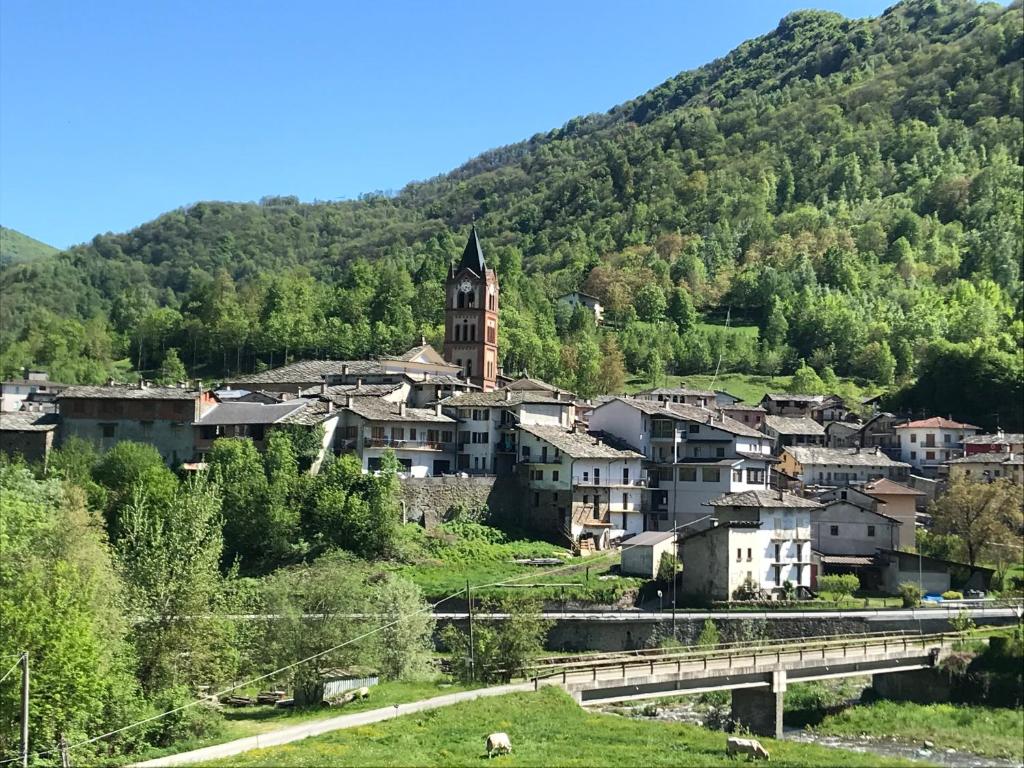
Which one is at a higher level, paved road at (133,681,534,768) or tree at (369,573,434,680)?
tree at (369,573,434,680)

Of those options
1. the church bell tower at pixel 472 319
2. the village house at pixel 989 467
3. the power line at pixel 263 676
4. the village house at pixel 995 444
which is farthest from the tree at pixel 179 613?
the village house at pixel 995 444

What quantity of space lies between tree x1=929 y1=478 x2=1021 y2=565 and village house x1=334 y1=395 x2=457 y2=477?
29045 mm

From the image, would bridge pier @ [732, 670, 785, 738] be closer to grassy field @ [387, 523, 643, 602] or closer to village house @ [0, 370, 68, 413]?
grassy field @ [387, 523, 643, 602]

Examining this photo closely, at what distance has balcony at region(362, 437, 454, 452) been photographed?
6731 centimetres

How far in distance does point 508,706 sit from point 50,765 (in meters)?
13.0

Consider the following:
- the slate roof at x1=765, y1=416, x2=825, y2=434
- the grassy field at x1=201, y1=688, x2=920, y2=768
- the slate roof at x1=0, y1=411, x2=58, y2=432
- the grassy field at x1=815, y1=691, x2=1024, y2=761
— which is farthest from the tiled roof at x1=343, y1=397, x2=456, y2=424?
the grassy field at x1=201, y1=688, x2=920, y2=768

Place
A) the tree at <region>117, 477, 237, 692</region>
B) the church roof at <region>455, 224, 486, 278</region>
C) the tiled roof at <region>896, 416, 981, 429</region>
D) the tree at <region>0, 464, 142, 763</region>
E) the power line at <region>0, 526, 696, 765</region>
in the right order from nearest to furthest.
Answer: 1. the power line at <region>0, 526, 696, 765</region>
2. the tree at <region>0, 464, 142, 763</region>
3. the tree at <region>117, 477, 237, 692</region>
4. the tiled roof at <region>896, 416, 981, 429</region>
5. the church roof at <region>455, 224, 486, 278</region>

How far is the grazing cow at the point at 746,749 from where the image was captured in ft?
109

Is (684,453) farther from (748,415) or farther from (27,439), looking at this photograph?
(27,439)

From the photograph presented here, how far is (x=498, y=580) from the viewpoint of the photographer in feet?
189

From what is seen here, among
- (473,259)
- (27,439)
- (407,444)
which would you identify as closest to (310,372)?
(473,259)

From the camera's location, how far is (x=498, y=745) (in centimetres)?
3012

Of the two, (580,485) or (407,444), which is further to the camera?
(407,444)

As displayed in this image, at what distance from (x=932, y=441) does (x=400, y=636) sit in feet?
192
